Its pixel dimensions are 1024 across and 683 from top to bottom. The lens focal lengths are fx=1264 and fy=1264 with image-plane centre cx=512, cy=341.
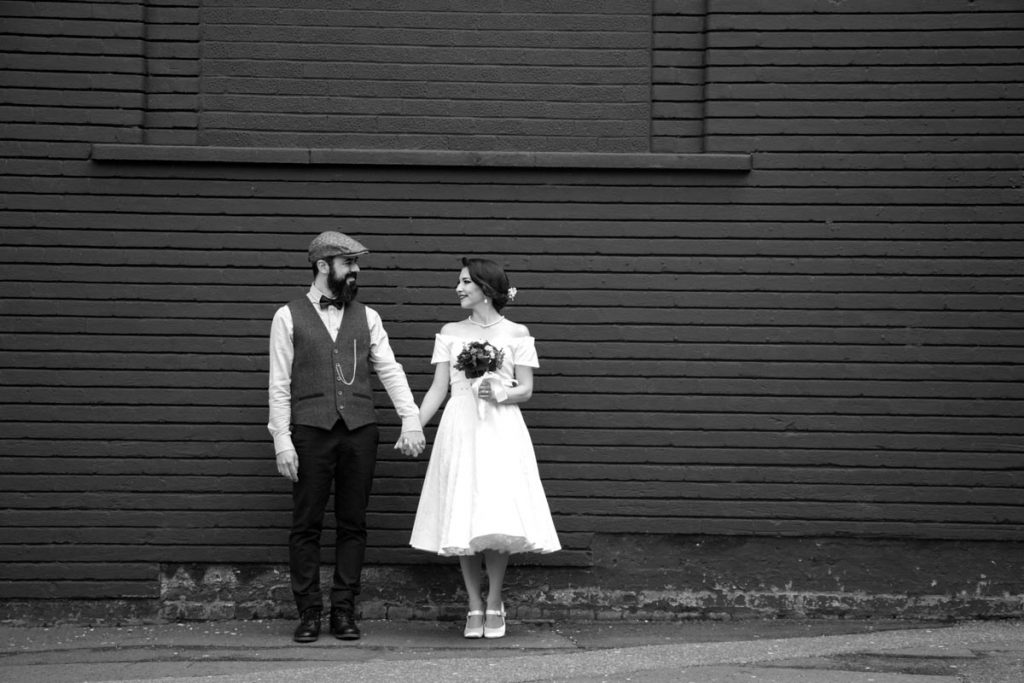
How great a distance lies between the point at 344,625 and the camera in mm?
7320

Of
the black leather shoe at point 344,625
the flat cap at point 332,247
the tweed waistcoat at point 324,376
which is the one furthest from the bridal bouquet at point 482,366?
the black leather shoe at point 344,625

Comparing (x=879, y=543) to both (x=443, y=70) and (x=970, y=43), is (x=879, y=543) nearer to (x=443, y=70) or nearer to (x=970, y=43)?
(x=970, y=43)

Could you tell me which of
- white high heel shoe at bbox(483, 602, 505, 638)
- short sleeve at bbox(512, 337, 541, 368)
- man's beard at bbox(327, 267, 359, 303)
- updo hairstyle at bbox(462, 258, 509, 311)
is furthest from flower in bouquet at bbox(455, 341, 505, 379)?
white high heel shoe at bbox(483, 602, 505, 638)

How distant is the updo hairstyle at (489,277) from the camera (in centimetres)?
742

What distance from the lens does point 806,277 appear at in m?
8.00

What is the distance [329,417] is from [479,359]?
926 millimetres

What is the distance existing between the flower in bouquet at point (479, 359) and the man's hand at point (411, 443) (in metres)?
0.47

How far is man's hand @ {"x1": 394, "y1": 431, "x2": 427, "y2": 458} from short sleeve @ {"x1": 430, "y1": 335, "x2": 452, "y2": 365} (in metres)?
0.47

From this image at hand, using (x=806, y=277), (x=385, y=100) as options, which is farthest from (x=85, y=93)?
(x=806, y=277)

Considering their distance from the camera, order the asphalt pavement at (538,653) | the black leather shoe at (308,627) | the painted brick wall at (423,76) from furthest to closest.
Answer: the painted brick wall at (423,76)
the black leather shoe at (308,627)
the asphalt pavement at (538,653)

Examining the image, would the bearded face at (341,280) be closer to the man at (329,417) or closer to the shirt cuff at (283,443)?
the man at (329,417)

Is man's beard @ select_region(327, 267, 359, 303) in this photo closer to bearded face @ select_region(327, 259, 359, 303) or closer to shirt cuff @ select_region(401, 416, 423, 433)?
bearded face @ select_region(327, 259, 359, 303)

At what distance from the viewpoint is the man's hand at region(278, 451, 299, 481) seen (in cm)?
714

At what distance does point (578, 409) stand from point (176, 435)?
2535mm
